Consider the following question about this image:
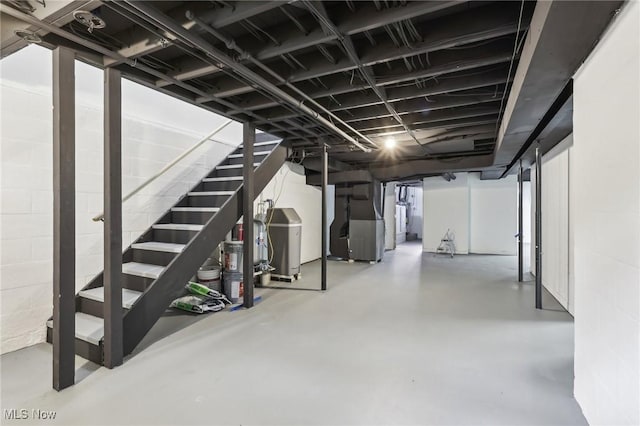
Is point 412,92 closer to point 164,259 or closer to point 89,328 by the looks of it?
point 164,259

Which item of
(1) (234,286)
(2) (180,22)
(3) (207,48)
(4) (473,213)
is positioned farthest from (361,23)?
(4) (473,213)

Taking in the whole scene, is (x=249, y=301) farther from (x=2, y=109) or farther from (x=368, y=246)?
(x=368, y=246)

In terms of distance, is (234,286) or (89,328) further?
(234,286)

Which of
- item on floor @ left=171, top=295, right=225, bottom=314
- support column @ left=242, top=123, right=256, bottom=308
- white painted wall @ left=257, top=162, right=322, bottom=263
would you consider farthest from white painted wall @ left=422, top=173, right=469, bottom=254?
item on floor @ left=171, top=295, right=225, bottom=314

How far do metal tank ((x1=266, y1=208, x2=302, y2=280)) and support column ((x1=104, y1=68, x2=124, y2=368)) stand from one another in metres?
2.83

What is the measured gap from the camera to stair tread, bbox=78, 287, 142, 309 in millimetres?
2576

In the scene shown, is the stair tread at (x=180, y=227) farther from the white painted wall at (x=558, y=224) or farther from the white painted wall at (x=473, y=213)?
the white painted wall at (x=473, y=213)

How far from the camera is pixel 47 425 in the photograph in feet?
5.37

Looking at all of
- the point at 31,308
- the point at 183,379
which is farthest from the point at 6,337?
the point at 183,379

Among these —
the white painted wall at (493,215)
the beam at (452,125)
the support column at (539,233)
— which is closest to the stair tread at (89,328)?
the beam at (452,125)

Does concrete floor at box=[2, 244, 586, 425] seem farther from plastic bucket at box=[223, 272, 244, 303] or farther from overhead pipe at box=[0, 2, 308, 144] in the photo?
overhead pipe at box=[0, 2, 308, 144]

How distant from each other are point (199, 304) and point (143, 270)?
32.4 inches

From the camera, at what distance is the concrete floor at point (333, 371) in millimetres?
1755

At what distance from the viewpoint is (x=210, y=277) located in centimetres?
387
